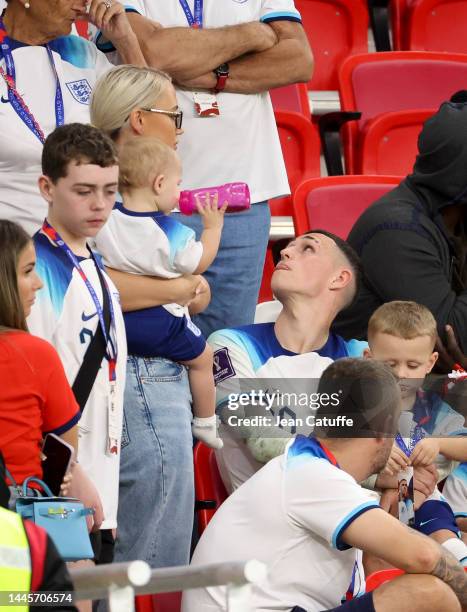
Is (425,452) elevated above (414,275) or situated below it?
below

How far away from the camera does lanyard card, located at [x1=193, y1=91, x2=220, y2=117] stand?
4.16 m

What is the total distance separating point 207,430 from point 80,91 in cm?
107

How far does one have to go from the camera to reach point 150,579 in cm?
187

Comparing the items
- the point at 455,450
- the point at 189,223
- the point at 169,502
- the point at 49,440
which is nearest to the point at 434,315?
the point at 455,450

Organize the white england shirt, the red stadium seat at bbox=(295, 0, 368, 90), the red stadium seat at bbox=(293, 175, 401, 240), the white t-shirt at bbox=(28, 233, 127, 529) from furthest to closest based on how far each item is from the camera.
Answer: the red stadium seat at bbox=(295, 0, 368, 90), the red stadium seat at bbox=(293, 175, 401, 240), the white england shirt, the white t-shirt at bbox=(28, 233, 127, 529)

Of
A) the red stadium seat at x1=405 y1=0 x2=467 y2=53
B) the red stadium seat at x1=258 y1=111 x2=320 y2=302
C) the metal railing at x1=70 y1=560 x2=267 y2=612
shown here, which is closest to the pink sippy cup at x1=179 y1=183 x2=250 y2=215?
the red stadium seat at x1=258 y1=111 x2=320 y2=302

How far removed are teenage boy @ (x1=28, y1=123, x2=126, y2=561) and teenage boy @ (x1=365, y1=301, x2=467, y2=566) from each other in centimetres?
102

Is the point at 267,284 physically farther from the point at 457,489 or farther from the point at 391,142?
the point at 457,489

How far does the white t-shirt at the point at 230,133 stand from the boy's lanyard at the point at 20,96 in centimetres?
58

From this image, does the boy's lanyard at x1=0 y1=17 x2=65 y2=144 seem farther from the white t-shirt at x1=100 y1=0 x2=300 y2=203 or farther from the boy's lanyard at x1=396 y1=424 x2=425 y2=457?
the boy's lanyard at x1=396 y1=424 x2=425 y2=457

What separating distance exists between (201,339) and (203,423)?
264mm

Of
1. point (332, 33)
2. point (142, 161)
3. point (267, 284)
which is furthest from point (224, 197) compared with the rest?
point (332, 33)

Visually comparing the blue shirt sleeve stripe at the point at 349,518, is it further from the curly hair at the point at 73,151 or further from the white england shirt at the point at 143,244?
the curly hair at the point at 73,151

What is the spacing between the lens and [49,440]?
2740mm
